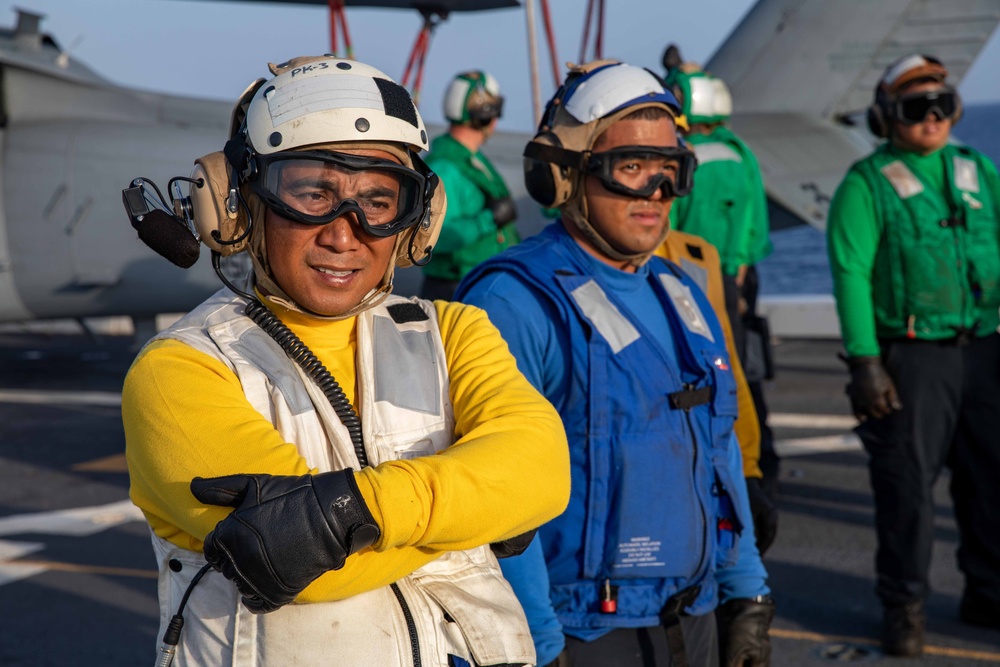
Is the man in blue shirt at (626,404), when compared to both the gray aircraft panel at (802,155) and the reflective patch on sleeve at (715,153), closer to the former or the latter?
the reflective patch on sleeve at (715,153)

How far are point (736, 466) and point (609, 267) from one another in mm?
610

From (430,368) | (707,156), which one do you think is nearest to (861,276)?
(707,156)

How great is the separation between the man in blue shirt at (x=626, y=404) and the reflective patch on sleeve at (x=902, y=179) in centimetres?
207

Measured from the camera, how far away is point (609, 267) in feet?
8.83

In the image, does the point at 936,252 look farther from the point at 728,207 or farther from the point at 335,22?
the point at 335,22

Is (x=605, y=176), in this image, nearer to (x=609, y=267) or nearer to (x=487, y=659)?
(x=609, y=267)

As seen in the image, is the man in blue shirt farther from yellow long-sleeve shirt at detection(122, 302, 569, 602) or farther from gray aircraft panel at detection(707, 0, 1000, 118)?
gray aircraft panel at detection(707, 0, 1000, 118)

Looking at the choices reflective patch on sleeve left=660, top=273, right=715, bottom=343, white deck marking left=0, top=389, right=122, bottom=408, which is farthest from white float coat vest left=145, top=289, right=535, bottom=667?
white deck marking left=0, top=389, right=122, bottom=408

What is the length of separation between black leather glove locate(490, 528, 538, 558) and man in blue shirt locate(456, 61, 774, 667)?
0.78 feet

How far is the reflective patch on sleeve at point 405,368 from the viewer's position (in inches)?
71.0

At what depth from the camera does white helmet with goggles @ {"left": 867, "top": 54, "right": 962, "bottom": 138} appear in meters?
4.45

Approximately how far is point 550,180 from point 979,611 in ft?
10.6

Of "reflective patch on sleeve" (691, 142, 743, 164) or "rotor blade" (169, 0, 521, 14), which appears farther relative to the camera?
"rotor blade" (169, 0, 521, 14)

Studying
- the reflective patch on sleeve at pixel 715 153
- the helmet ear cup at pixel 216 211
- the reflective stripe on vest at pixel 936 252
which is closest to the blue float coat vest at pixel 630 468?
the helmet ear cup at pixel 216 211
